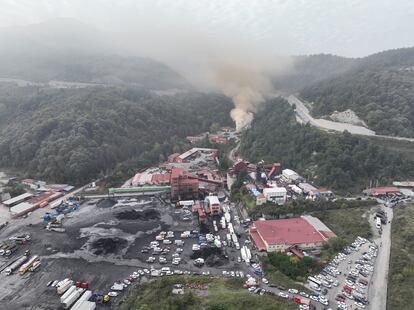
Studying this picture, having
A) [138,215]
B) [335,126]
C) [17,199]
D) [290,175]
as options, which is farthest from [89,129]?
[335,126]

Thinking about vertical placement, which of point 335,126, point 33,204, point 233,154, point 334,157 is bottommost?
point 233,154

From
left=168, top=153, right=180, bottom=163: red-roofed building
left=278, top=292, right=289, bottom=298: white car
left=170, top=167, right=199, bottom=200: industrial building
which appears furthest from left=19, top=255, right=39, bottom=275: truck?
left=168, top=153, right=180, bottom=163: red-roofed building

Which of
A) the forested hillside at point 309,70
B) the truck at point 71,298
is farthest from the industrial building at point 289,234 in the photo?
the forested hillside at point 309,70

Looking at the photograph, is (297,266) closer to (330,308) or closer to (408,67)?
(330,308)

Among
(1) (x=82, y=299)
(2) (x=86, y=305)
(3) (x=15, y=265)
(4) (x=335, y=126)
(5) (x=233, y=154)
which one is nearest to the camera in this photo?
(2) (x=86, y=305)

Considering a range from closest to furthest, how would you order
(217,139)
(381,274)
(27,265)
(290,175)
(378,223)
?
(381,274) < (27,265) < (378,223) < (290,175) < (217,139)

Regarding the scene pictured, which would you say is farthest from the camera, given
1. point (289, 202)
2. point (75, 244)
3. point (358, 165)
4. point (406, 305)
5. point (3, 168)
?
point (3, 168)

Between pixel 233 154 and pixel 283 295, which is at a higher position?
pixel 233 154

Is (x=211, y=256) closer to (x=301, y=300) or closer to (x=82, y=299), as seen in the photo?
(x=301, y=300)

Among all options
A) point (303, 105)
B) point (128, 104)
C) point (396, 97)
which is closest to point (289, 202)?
point (396, 97)
